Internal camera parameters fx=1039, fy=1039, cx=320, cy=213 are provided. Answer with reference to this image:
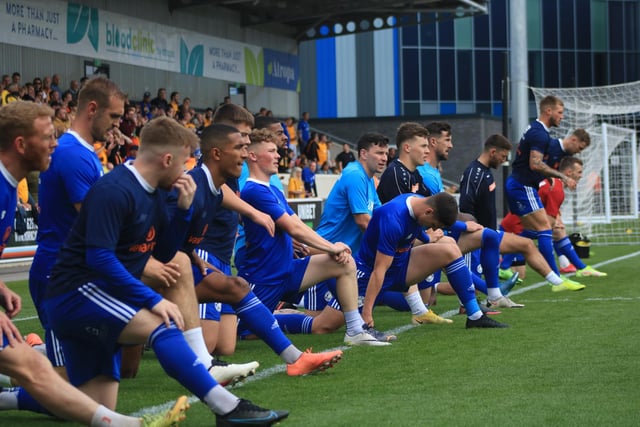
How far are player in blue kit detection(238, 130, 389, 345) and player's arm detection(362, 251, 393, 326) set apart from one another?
40 cm

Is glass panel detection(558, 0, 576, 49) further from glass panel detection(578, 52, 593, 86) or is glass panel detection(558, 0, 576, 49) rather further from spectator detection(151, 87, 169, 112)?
spectator detection(151, 87, 169, 112)

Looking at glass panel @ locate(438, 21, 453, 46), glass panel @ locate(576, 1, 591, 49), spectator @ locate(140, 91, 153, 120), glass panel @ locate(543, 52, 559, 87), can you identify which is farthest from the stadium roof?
glass panel @ locate(576, 1, 591, 49)

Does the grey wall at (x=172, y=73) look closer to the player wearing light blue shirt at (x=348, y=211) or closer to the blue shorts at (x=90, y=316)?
the player wearing light blue shirt at (x=348, y=211)

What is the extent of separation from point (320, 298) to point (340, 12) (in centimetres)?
2435

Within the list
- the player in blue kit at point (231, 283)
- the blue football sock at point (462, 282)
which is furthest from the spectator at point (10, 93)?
the player in blue kit at point (231, 283)

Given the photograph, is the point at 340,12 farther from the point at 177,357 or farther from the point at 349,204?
the point at 177,357

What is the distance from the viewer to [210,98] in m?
32.3

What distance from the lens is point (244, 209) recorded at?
734cm

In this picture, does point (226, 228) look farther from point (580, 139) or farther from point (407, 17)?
point (407, 17)

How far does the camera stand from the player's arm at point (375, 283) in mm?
8422

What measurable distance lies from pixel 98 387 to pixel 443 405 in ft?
6.00

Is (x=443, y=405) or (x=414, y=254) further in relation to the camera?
(x=414, y=254)

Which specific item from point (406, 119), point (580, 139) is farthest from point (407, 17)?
point (580, 139)

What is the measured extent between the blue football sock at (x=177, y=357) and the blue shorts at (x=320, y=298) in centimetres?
414
